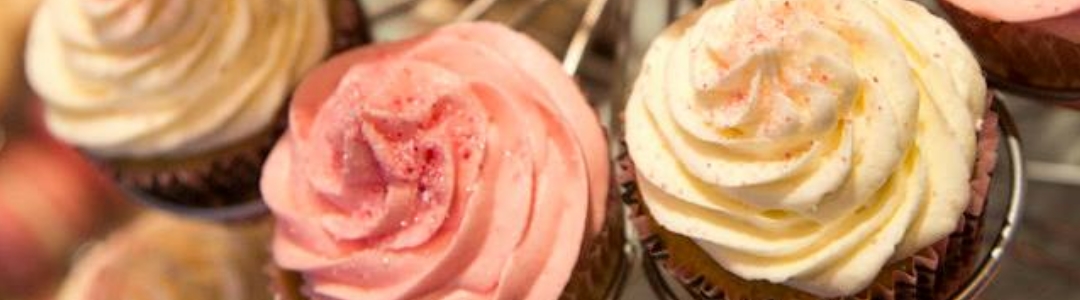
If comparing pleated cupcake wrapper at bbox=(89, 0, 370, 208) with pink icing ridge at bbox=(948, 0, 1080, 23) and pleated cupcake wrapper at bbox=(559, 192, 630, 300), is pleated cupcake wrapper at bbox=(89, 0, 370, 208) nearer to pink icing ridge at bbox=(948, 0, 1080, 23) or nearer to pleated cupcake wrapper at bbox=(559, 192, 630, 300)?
pleated cupcake wrapper at bbox=(559, 192, 630, 300)

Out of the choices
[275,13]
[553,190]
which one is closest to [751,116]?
[553,190]

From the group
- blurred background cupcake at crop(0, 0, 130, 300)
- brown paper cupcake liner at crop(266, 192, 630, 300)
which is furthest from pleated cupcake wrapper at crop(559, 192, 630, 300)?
blurred background cupcake at crop(0, 0, 130, 300)

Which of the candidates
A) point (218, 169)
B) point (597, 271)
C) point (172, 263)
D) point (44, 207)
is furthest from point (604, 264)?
point (44, 207)

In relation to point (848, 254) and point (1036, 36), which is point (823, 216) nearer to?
point (848, 254)

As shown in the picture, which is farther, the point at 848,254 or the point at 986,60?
the point at 986,60

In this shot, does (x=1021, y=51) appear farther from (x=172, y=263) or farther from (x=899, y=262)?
(x=172, y=263)

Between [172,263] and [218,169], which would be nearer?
[218,169]
